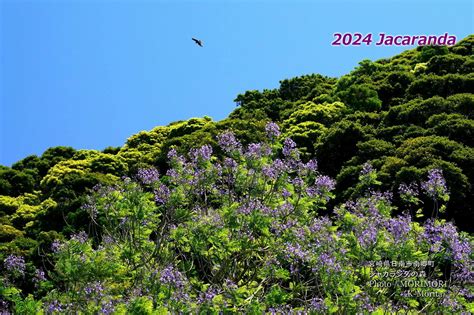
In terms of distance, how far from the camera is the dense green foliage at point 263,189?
10.4m

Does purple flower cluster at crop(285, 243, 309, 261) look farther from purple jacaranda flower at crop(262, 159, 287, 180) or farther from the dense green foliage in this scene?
purple jacaranda flower at crop(262, 159, 287, 180)

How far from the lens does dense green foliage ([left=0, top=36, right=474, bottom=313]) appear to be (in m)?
10.4

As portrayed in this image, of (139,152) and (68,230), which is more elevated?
(139,152)

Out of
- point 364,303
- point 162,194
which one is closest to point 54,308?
point 162,194

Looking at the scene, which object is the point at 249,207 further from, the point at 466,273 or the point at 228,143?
the point at 466,273

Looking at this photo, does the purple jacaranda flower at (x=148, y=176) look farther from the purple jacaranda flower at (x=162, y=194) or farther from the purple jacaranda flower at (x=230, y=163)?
the purple jacaranda flower at (x=230, y=163)

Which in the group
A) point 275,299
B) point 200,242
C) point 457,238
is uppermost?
point 457,238

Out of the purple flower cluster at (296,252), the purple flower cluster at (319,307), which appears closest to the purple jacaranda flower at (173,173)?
the purple flower cluster at (296,252)

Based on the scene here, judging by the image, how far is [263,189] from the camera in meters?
12.0

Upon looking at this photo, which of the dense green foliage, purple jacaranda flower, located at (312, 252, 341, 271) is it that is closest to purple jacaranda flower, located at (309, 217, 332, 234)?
the dense green foliage

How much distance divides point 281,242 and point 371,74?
26.4 m

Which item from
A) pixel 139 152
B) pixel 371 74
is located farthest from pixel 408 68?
pixel 139 152

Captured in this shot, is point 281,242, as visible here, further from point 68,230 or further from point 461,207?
point 68,230

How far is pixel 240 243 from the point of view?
10.7 metres
